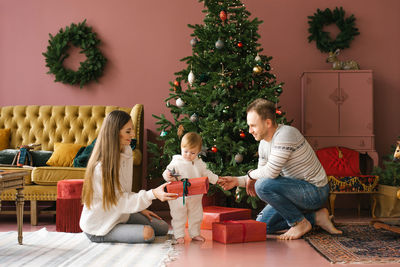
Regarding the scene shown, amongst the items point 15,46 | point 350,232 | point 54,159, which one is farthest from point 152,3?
point 350,232

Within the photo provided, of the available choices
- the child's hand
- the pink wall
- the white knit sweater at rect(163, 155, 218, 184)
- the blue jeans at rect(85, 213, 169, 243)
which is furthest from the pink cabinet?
the blue jeans at rect(85, 213, 169, 243)

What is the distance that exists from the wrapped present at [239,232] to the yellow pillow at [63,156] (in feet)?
6.27

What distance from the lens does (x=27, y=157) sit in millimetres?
4156

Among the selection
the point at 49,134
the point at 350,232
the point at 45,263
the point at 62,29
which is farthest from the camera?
the point at 62,29

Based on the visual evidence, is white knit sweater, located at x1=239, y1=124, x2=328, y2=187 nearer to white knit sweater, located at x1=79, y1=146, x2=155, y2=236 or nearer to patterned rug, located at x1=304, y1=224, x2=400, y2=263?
patterned rug, located at x1=304, y1=224, x2=400, y2=263

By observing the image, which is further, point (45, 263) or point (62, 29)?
point (62, 29)

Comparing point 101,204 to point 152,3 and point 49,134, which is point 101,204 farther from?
point 152,3

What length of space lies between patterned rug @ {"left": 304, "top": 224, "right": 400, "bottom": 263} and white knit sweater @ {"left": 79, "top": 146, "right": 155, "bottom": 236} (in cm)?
118

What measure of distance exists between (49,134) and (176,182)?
253cm

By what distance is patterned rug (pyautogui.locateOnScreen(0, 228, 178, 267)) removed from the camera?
235 centimetres

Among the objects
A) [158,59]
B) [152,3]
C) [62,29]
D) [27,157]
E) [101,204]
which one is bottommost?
[101,204]

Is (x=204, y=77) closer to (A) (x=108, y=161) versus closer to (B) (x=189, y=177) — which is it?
(B) (x=189, y=177)

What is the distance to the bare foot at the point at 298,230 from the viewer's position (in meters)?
3.04

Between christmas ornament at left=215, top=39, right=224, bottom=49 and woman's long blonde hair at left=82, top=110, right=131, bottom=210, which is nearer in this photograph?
woman's long blonde hair at left=82, top=110, right=131, bottom=210
